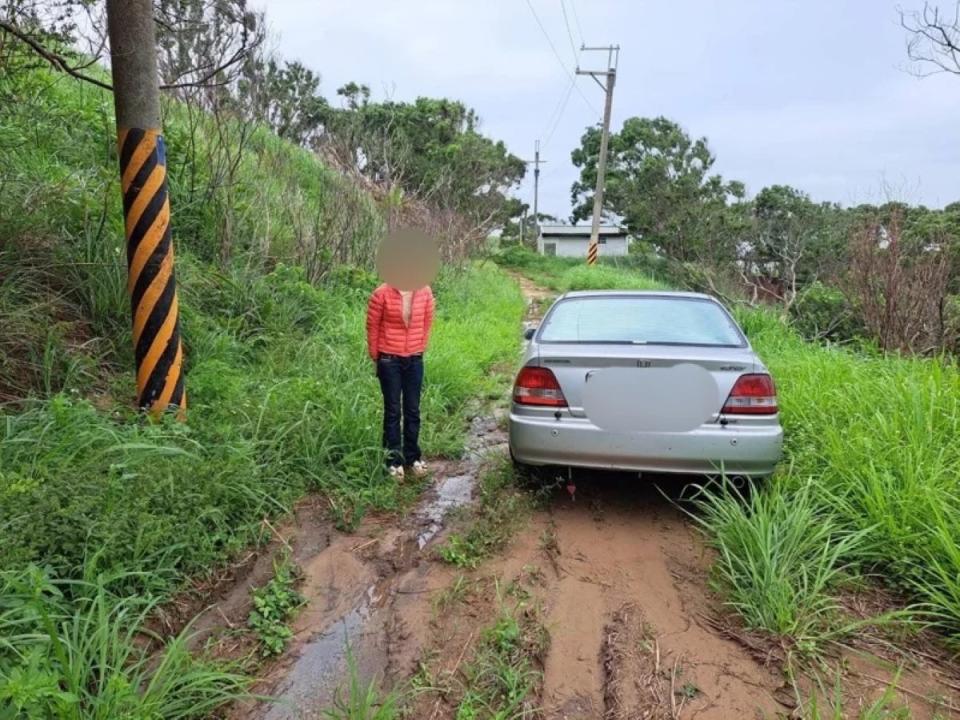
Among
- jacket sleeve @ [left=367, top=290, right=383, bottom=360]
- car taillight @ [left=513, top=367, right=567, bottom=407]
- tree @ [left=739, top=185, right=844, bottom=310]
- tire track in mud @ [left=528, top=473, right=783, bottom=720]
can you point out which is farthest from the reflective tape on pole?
tree @ [left=739, top=185, right=844, bottom=310]

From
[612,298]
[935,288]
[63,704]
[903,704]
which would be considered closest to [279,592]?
[63,704]

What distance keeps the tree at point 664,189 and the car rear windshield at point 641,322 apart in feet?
63.6

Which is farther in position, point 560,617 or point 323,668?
point 560,617

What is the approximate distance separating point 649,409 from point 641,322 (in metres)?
0.83

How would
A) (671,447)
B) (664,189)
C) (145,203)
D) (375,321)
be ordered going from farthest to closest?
(664,189) → (375,321) → (145,203) → (671,447)

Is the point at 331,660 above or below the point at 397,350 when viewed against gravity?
below

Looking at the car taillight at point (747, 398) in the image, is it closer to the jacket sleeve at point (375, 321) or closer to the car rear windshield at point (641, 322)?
the car rear windshield at point (641, 322)

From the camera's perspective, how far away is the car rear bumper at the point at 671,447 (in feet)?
10.4

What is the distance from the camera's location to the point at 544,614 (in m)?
2.62

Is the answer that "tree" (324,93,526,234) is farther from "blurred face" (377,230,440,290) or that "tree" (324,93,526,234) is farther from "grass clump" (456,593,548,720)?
"grass clump" (456,593,548,720)

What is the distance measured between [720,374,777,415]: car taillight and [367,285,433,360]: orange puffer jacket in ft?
6.22

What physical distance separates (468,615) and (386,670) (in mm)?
456

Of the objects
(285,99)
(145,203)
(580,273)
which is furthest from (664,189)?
(145,203)

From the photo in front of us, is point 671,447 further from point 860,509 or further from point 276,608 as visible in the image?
point 276,608
